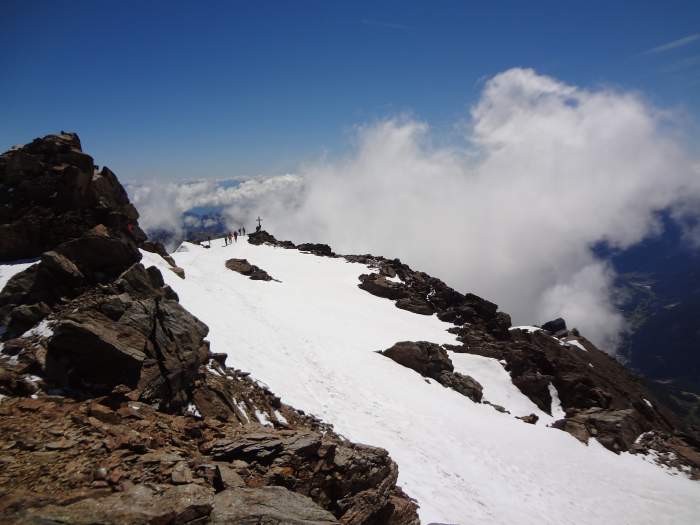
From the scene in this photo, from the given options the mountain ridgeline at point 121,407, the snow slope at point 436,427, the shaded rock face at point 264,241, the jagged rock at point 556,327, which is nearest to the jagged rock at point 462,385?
the snow slope at point 436,427

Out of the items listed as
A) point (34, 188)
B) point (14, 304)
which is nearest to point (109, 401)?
point (14, 304)

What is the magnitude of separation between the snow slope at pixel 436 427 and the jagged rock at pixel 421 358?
1.37 m

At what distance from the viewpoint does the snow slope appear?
61.7 feet

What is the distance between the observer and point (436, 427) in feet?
76.2

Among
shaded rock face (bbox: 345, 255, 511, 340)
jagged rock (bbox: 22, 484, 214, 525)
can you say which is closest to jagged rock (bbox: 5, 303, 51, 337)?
jagged rock (bbox: 22, 484, 214, 525)

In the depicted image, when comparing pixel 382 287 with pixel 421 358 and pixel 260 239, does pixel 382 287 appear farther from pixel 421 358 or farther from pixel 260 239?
pixel 260 239

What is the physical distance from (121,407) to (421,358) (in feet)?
83.4

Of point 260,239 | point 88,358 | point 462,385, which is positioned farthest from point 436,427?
point 260,239

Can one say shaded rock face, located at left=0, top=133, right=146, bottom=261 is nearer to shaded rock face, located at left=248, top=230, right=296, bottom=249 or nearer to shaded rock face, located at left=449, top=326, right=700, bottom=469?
shaded rock face, located at left=449, top=326, right=700, bottom=469

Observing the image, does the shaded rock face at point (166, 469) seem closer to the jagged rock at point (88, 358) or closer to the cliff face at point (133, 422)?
the cliff face at point (133, 422)

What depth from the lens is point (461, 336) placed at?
45219 millimetres

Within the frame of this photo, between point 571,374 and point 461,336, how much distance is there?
11251 millimetres

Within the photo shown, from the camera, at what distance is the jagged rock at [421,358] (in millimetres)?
33094

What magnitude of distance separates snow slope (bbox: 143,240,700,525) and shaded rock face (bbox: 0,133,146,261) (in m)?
6.03
